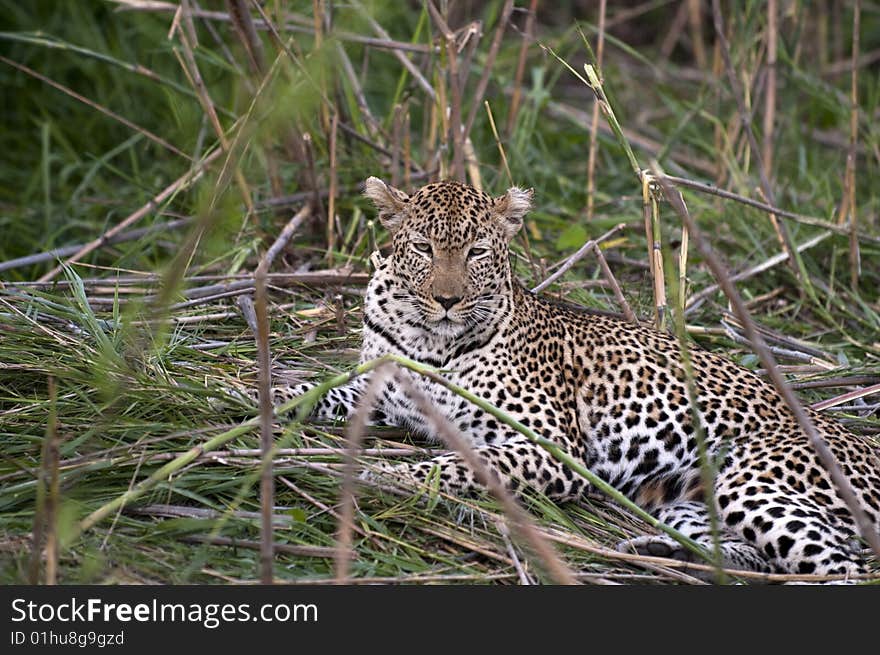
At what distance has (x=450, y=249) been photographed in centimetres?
718

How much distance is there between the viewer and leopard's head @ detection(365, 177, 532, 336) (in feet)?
23.5

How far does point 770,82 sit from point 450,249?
505 centimetres

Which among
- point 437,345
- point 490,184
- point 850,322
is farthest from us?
point 490,184

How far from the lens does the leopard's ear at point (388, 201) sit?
7.45 meters

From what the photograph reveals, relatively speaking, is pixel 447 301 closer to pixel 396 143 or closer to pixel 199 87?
pixel 396 143

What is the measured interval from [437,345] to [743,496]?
2001 mm

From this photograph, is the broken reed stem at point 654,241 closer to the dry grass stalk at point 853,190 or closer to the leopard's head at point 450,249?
the leopard's head at point 450,249

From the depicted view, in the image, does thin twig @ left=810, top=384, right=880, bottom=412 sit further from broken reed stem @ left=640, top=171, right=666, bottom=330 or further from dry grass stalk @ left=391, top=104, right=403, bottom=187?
dry grass stalk @ left=391, top=104, right=403, bottom=187

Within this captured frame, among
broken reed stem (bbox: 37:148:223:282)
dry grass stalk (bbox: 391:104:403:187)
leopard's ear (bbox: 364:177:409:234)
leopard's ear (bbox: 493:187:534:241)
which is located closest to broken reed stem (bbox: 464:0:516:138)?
dry grass stalk (bbox: 391:104:403:187)

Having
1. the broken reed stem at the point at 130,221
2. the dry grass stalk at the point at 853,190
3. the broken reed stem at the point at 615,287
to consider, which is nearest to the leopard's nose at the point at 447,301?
the broken reed stem at the point at 615,287

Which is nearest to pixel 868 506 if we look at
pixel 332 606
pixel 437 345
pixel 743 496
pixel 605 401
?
pixel 743 496

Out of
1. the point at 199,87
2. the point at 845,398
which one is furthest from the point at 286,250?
the point at 845,398

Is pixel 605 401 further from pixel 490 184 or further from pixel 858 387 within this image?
pixel 490 184

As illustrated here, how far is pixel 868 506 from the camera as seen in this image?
691 cm
